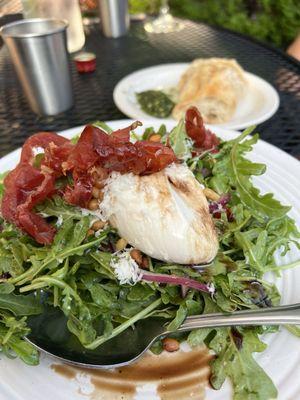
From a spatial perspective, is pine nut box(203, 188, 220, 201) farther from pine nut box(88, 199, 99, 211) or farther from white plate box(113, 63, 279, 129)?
white plate box(113, 63, 279, 129)

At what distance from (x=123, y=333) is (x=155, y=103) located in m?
1.90

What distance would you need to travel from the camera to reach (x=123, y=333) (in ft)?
4.54

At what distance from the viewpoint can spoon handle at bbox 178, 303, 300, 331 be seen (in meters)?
1.23

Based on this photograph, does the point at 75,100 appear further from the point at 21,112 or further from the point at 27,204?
the point at 27,204

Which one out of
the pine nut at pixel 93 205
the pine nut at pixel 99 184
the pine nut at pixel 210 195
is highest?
the pine nut at pixel 99 184

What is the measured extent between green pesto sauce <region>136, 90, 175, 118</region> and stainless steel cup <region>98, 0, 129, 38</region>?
1357 mm

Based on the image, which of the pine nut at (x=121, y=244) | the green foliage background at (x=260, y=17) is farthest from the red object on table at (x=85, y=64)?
the green foliage background at (x=260, y=17)

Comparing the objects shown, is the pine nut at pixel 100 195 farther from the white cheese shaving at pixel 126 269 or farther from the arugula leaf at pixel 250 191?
the arugula leaf at pixel 250 191

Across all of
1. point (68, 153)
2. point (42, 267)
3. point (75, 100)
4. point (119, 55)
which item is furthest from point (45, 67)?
point (42, 267)

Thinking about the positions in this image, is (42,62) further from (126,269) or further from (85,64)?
(126,269)

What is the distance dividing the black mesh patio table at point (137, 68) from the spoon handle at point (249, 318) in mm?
1275

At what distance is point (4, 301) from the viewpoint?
1334 millimetres

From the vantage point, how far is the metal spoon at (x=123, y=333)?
49.3 inches

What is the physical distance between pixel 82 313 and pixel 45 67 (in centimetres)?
199
